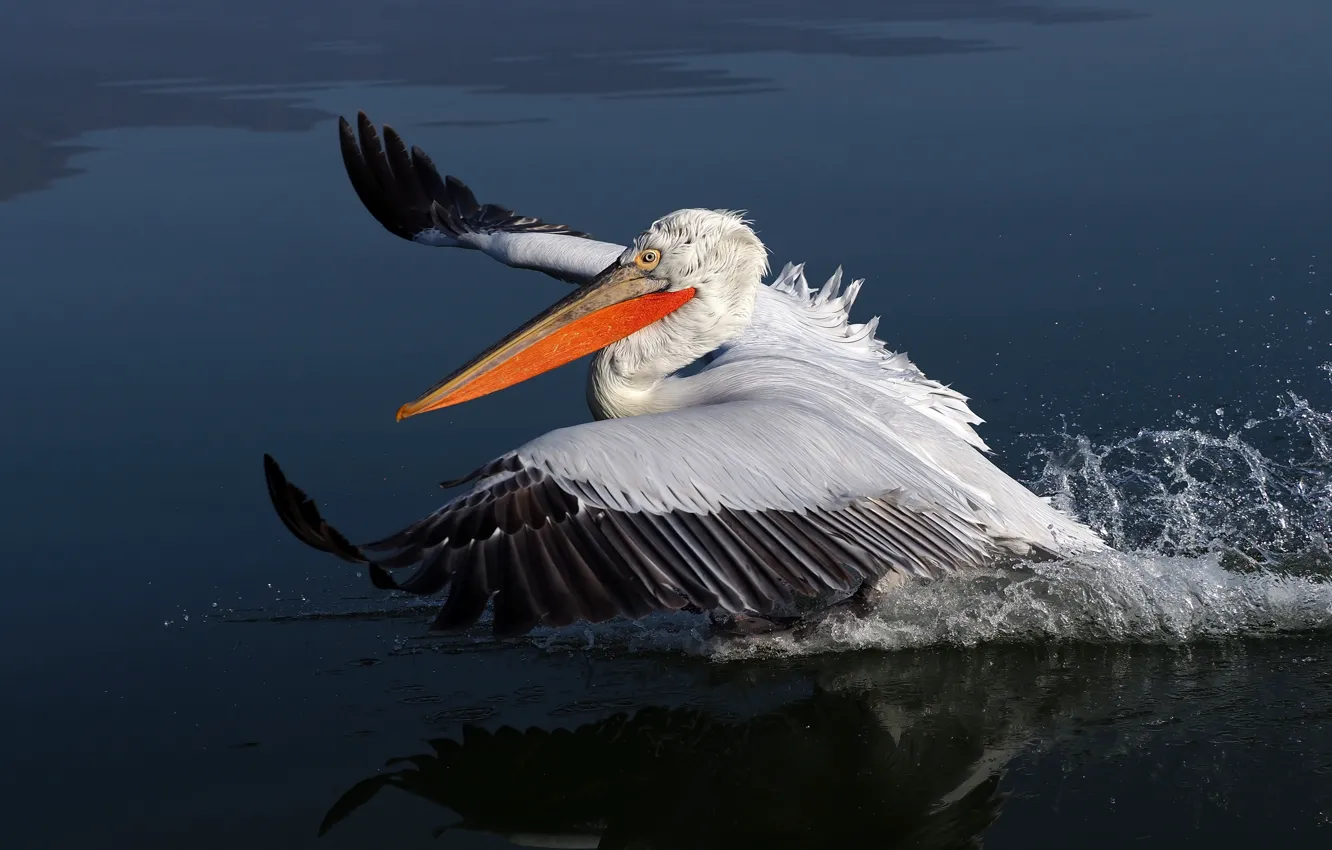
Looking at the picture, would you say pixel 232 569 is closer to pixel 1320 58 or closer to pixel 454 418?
pixel 454 418

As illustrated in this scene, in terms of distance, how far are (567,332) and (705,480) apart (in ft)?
3.63

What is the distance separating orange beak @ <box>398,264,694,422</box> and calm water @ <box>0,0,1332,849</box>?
790 mm

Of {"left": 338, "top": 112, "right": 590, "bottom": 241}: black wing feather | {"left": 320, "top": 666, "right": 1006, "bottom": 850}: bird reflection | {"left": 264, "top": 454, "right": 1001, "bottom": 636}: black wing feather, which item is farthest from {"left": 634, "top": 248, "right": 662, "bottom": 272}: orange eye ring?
{"left": 338, "top": 112, "right": 590, "bottom": 241}: black wing feather

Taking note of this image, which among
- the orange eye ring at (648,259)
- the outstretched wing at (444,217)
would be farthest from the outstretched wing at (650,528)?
the outstretched wing at (444,217)

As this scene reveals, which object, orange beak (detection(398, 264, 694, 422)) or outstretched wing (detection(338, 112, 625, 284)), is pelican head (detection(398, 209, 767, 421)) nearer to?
orange beak (detection(398, 264, 694, 422))

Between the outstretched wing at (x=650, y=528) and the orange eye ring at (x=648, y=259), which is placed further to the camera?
the orange eye ring at (x=648, y=259)

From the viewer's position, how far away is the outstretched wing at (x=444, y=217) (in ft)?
20.8

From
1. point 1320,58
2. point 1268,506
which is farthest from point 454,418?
point 1320,58

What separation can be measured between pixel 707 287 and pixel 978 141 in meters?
4.63

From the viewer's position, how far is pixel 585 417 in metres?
6.18

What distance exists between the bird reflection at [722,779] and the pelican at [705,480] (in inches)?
14.8

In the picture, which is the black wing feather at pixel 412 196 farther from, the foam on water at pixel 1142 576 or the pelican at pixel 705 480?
the foam on water at pixel 1142 576

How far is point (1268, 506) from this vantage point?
16.9 ft

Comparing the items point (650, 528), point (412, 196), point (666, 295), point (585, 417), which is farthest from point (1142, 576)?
point (412, 196)
